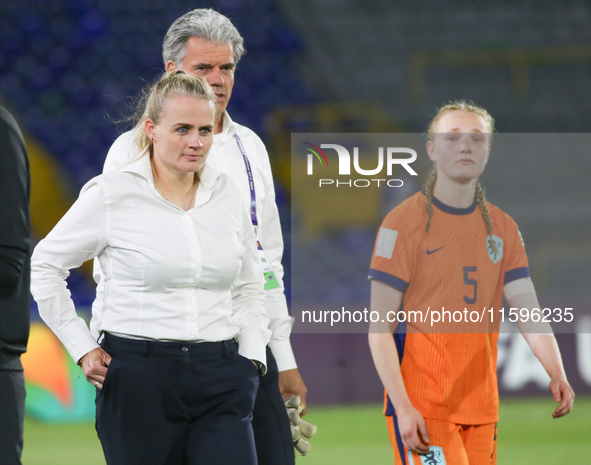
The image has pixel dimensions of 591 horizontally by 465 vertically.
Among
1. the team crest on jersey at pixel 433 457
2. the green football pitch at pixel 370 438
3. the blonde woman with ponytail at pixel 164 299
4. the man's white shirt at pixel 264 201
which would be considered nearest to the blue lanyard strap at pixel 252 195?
the man's white shirt at pixel 264 201

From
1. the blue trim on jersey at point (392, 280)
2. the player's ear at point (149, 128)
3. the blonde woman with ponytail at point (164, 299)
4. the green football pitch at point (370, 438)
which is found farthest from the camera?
the green football pitch at point (370, 438)

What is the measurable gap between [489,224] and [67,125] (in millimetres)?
5787

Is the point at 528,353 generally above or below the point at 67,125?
below

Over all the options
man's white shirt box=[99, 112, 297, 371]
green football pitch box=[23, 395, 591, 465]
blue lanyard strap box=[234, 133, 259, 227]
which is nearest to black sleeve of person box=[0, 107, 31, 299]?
man's white shirt box=[99, 112, 297, 371]

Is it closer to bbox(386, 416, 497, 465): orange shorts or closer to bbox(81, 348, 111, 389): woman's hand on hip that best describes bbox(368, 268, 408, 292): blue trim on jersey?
bbox(386, 416, 497, 465): orange shorts

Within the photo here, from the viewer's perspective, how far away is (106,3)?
7645mm

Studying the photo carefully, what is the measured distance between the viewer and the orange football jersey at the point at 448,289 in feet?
6.03

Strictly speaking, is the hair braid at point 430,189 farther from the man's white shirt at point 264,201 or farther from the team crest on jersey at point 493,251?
the man's white shirt at point 264,201

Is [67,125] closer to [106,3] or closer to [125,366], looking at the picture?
[106,3]

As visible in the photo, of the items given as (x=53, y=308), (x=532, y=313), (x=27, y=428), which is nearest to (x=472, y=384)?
(x=532, y=313)

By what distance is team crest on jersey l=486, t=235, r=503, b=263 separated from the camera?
1954mm

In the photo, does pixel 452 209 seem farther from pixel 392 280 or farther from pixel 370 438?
pixel 370 438

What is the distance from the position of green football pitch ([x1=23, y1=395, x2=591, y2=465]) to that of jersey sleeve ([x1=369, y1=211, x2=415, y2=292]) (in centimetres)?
205

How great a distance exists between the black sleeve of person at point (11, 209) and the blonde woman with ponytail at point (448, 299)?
0.91 m
